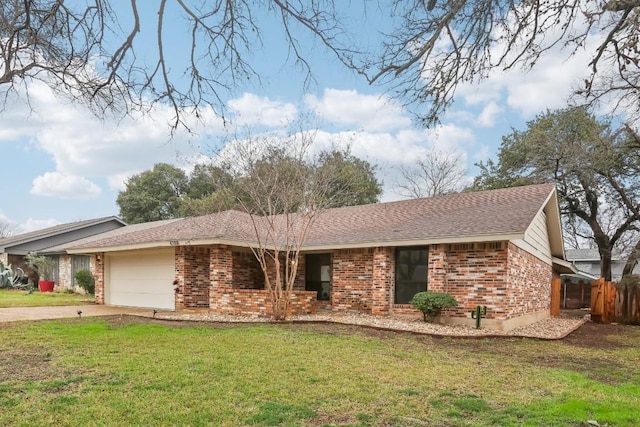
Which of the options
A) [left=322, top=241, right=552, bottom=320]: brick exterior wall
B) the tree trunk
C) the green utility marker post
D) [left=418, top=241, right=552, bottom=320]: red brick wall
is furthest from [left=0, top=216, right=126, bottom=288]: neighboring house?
the tree trunk

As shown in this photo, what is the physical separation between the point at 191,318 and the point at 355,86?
9851mm

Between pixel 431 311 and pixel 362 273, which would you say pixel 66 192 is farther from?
pixel 431 311

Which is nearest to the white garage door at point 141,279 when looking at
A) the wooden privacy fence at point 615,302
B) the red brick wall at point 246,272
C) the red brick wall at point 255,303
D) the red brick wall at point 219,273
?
the red brick wall at point 219,273

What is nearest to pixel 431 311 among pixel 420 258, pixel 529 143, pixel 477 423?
pixel 420 258

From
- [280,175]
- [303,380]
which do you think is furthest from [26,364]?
[280,175]

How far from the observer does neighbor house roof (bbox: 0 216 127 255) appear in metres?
27.3

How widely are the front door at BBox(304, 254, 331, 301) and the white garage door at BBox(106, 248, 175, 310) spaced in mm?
4607

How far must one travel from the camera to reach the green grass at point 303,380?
441cm

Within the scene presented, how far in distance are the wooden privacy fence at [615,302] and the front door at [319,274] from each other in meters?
9.22

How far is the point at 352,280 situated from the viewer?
14.5 m

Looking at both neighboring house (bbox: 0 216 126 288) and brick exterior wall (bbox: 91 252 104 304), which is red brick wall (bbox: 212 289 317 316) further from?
neighboring house (bbox: 0 216 126 288)

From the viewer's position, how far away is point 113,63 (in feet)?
15.3

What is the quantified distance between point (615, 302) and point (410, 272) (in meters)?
7.83

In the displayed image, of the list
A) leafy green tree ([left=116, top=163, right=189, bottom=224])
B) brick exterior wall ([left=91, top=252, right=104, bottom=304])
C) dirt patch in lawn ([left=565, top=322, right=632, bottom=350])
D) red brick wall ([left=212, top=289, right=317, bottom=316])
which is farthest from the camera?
leafy green tree ([left=116, top=163, right=189, bottom=224])
